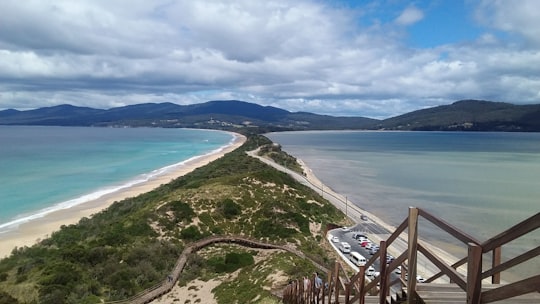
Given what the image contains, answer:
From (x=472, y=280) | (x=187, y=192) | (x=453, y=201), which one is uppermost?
(x=472, y=280)

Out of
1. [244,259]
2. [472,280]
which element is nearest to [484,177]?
[244,259]

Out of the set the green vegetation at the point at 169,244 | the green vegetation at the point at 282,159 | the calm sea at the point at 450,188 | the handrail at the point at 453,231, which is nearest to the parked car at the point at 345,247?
the green vegetation at the point at 169,244

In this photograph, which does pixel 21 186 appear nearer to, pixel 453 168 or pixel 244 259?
pixel 244 259

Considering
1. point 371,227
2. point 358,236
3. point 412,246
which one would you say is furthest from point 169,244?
point 412,246

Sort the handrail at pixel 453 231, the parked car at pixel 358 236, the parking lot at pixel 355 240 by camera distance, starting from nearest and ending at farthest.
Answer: the handrail at pixel 453 231 < the parking lot at pixel 355 240 < the parked car at pixel 358 236

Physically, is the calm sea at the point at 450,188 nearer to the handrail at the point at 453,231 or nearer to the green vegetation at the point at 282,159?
the green vegetation at the point at 282,159

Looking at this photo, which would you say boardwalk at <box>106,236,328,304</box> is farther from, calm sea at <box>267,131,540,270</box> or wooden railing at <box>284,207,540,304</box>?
calm sea at <box>267,131,540,270</box>

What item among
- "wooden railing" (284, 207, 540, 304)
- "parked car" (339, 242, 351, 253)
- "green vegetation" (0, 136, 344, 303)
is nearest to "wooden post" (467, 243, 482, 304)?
"wooden railing" (284, 207, 540, 304)
